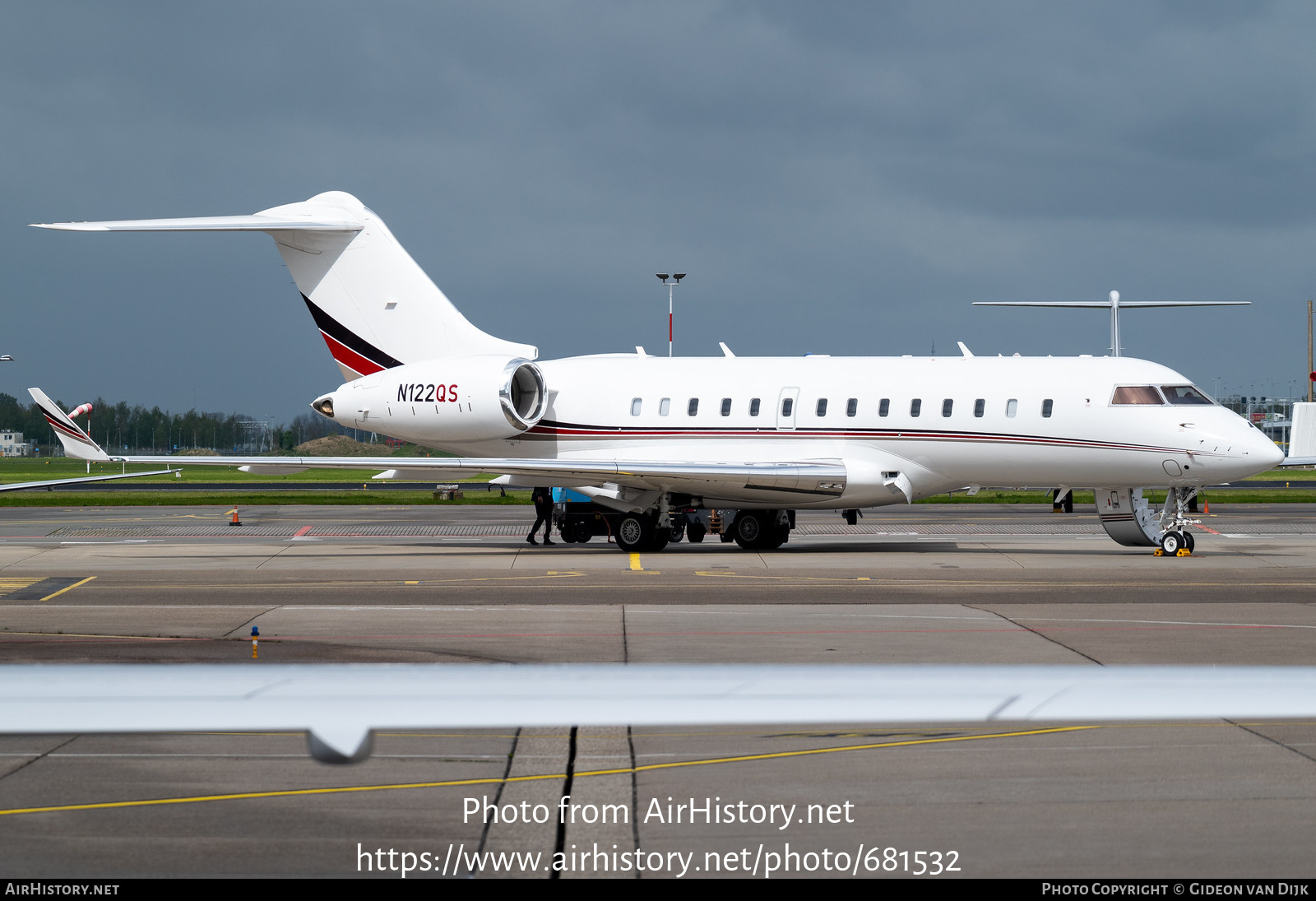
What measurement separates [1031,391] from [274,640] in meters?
16.4

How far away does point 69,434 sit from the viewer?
2528cm

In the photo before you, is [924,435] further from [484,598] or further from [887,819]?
[887,819]

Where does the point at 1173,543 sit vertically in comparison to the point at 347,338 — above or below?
below

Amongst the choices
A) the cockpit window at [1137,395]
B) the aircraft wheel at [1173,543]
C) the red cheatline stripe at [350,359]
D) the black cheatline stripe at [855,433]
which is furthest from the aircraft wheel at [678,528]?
the aircraft wheel at [1173,543]

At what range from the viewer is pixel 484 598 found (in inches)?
694

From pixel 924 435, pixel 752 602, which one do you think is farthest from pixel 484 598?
pixel 924 435

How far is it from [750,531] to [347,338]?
1072cm

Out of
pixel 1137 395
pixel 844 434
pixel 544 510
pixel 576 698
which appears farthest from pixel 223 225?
pixel 576 698

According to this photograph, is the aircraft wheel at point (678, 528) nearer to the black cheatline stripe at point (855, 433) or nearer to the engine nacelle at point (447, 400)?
the black cheatline stripe at point (855, 433)

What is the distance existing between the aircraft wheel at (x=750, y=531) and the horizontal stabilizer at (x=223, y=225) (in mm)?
11367

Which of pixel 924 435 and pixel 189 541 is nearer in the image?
pixel 924 435

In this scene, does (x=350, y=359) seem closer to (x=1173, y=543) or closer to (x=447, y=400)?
(x=447, y=400)

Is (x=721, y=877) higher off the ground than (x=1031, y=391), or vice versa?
(x=1031, y=391)
